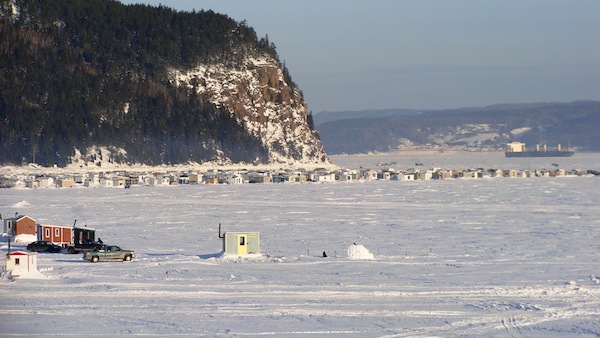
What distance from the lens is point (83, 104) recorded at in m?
168

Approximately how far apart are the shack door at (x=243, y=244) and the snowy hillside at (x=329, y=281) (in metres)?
0.87

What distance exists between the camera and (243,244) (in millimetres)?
37094

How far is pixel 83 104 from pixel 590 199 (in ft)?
363

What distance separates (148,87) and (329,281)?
14946 cm

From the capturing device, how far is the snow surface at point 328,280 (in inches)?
983

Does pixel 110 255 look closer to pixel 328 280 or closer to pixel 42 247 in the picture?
pixel 42 247

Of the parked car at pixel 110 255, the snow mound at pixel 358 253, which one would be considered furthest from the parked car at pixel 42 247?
the snow mound at pixel 358 253

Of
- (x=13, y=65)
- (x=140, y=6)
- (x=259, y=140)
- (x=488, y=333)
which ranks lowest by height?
(x=488, y=333)

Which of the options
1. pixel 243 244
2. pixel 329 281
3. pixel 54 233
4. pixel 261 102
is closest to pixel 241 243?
pixel 243 244

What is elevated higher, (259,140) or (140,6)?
(140,6)

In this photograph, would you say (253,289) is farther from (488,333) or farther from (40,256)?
(40,256)

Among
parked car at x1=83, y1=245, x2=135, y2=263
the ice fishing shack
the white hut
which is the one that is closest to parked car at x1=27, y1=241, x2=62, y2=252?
parked car at x1=83, y1=245, x2=135, y2=263

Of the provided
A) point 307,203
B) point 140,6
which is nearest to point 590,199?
point 307,203

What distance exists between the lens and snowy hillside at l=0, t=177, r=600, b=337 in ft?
Result: 81.9
